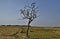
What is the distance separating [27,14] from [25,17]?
0.76 meters

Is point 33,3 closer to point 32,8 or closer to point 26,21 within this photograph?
point 32,8

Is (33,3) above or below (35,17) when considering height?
above

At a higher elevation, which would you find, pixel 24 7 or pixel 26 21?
pixel 24 7

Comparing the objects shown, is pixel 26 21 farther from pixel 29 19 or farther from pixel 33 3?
pixel 33 3

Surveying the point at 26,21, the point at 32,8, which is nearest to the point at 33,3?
the point at 32,8

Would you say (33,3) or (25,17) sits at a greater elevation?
(33,3)

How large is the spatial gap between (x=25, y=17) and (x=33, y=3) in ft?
10.6

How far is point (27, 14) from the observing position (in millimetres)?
44656

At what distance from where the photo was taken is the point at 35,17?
44.8 metres

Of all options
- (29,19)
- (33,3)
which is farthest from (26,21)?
(33,3)

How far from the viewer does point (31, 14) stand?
44.5 meters

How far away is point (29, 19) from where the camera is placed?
146 feet

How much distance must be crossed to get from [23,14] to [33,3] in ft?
9.84

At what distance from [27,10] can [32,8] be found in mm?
1100
